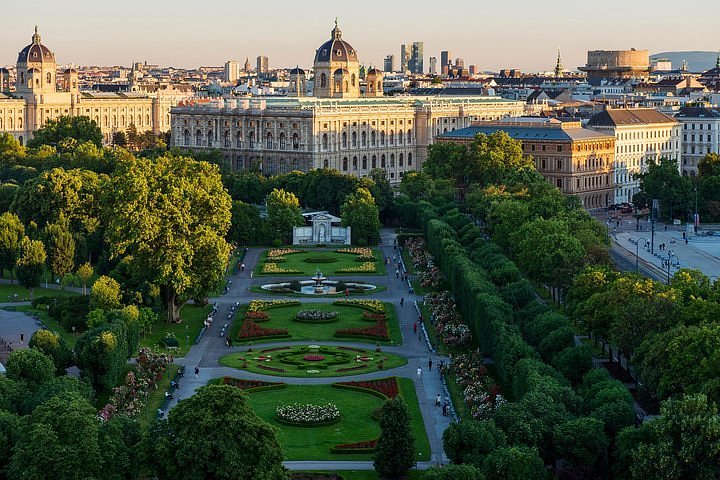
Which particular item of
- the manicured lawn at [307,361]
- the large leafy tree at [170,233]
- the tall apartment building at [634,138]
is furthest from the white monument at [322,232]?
the manicured lawn at [307,361]

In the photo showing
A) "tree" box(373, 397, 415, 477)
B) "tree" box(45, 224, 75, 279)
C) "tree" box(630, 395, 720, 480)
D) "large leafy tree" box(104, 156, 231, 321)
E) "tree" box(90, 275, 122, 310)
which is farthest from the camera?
"tree" box(45, 224, 75, 279)

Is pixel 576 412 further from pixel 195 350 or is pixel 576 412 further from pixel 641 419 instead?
pixel 195 350

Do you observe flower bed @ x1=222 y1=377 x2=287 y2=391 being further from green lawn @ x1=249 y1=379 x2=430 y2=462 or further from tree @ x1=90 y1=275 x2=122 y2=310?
tree @ x1=90 y1=275 x2=122 y2=310

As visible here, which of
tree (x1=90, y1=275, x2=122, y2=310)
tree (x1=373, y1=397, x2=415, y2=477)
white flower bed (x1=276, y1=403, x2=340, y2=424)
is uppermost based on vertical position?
tree (x1=90, y1=275, x2=122, y2=310)

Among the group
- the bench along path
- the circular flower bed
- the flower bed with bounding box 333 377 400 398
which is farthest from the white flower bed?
the bench along path

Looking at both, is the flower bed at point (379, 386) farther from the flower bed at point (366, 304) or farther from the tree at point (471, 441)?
the flower bed at point (366, 304)

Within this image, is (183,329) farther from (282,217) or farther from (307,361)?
(282,217)
